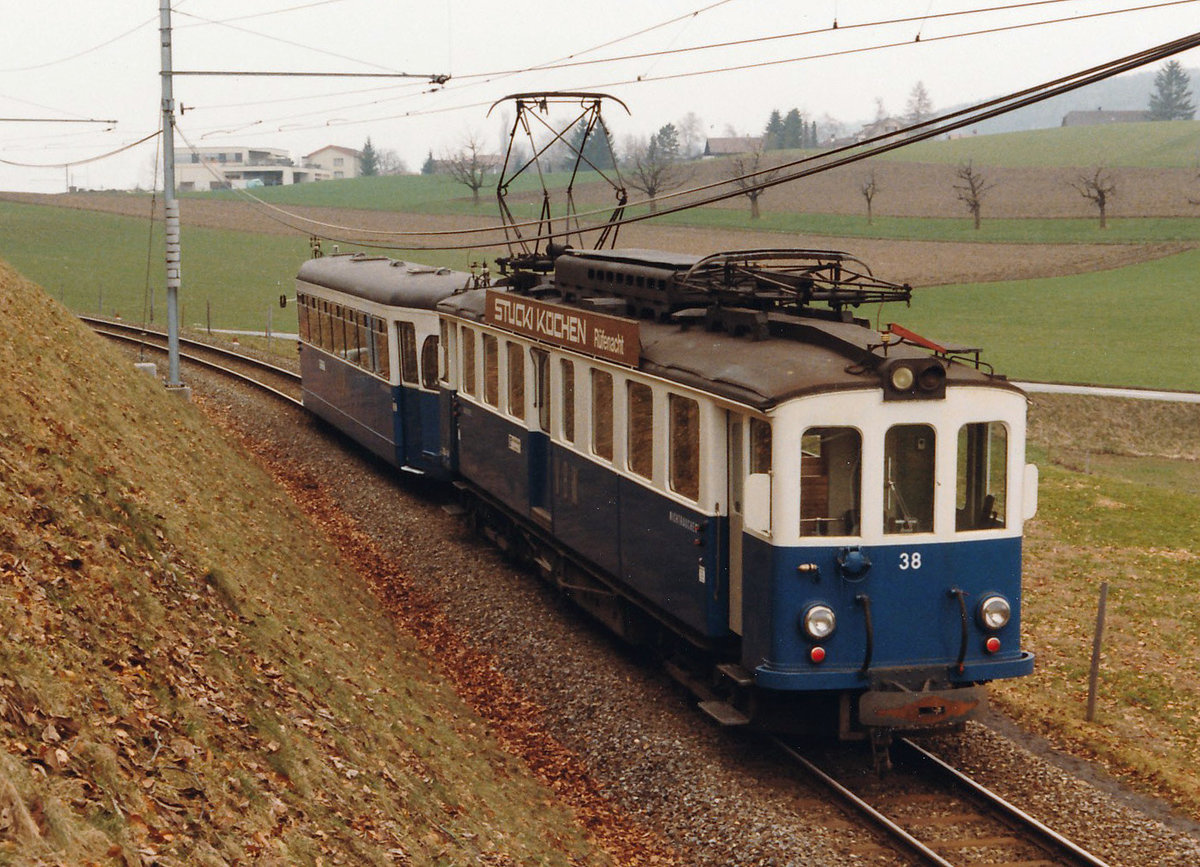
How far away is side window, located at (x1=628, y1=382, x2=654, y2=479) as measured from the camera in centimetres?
1174

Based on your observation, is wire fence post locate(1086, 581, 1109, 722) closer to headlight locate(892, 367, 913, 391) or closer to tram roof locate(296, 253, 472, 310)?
headlight locate(892, 367, 913, 391)

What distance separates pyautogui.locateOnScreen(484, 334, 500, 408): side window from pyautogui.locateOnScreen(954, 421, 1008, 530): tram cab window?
7.35 metres

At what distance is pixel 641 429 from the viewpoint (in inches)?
472

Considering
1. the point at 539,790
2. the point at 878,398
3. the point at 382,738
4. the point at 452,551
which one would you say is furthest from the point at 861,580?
the point at 452,551

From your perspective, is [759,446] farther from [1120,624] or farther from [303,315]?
[303,315]

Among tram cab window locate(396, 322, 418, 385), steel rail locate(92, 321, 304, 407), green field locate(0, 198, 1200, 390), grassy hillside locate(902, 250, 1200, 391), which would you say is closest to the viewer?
tram cab window locate(396, 322, 418, 385)

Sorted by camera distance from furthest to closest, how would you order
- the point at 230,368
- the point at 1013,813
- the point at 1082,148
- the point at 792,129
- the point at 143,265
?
1. the point at 792,129
2. the point at 1082,148
3. the point at 143,265
4. the point at 230,368
5. the point at 1013,813

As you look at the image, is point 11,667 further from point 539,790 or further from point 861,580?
point 861,580

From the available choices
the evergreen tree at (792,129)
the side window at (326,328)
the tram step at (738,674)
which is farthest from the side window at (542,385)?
the evergreen tree at (792,129)

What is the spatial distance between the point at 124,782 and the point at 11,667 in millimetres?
961

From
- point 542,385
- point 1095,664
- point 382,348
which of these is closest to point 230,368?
point 382,348

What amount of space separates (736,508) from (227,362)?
25.5 meters

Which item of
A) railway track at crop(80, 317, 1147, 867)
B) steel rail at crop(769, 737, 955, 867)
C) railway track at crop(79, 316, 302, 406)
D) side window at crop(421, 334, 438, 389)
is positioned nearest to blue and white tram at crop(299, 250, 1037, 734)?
steel rail at crop(769, 737, 955, 867)

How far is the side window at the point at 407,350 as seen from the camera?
67.0 feet
